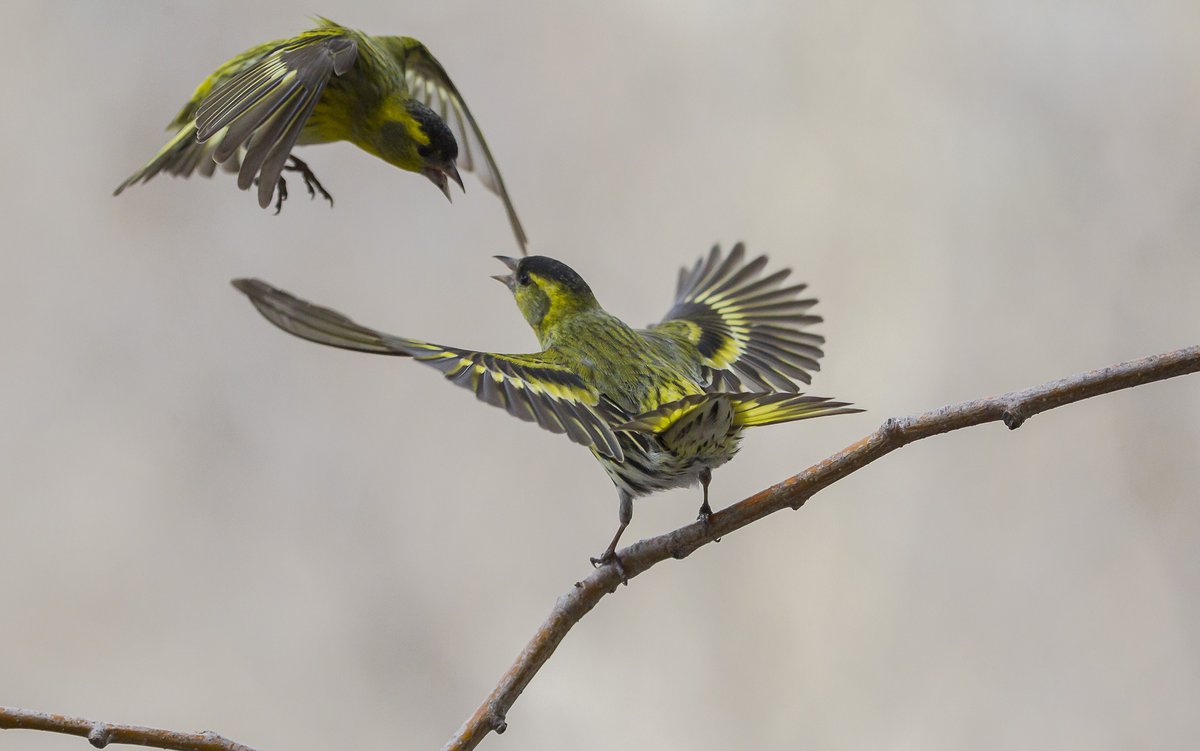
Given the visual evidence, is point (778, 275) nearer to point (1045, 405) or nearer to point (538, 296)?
point (538, 296)

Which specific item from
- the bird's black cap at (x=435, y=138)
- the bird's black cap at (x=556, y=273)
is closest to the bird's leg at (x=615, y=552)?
the bird's black cap at (x=556, y=273)

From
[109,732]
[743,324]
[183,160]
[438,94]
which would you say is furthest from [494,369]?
[438,94]

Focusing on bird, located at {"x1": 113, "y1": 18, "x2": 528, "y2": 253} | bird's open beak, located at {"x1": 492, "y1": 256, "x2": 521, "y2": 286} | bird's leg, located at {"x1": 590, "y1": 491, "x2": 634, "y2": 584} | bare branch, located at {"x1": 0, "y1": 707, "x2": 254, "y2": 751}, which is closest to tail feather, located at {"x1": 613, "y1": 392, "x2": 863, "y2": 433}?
bird's leg, located at {"x1": 590, "y1": 491, "x2": 634, "y2": 584}

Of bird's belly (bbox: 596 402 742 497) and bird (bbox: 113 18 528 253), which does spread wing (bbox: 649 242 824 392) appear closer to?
bird's belly (bbox: 596 402 742 497)

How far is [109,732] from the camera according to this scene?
4.07 ft

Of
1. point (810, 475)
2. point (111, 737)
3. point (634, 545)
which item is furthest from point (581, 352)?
point (111, 737)

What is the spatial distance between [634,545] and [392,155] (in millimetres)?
644

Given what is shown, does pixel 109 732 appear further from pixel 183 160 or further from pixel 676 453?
pixel 676 453

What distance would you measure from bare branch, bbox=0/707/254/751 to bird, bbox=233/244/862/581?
46 centimetres

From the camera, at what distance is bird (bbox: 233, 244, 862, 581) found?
4.73 feet

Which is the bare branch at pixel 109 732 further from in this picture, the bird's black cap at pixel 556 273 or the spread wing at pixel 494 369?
the bird's black cap at pixel 556 273

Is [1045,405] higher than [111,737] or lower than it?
higher

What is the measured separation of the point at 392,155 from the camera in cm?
166

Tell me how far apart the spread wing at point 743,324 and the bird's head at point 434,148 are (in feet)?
2.04
